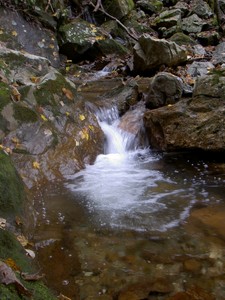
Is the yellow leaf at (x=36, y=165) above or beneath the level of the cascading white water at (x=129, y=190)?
above

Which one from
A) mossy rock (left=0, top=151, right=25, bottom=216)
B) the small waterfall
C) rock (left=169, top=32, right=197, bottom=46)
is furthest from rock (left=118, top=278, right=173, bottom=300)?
rock (left=169, top=32, right=197, bottom=46)

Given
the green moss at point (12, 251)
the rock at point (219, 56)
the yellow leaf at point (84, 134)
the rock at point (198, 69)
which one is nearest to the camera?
the green moss at point (12, 251)

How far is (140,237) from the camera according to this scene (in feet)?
12.1

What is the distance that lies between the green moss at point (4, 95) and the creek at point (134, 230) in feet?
4.29

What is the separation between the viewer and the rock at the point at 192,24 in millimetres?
16375

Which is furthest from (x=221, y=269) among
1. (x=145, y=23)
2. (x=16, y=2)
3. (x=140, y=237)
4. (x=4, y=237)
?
(x=145, y=23)

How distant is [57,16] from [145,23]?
6.63m

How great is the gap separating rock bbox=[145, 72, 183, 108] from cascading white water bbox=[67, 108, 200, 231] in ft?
3.31

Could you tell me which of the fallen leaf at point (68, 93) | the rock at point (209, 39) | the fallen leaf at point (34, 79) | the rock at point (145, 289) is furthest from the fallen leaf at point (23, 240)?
the rock at point (209, 39)

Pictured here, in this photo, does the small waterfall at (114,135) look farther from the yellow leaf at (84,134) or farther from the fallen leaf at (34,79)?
the fallen leaf at (34,79)

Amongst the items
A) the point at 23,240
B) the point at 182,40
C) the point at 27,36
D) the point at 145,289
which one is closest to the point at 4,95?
the point at 23,240

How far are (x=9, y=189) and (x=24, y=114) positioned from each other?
2.08 metres

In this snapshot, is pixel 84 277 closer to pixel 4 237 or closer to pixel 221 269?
pixel 4 237

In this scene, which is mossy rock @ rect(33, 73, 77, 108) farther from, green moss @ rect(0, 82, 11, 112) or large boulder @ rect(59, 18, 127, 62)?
large boulder @ rect(59, 18, 127, 62)
